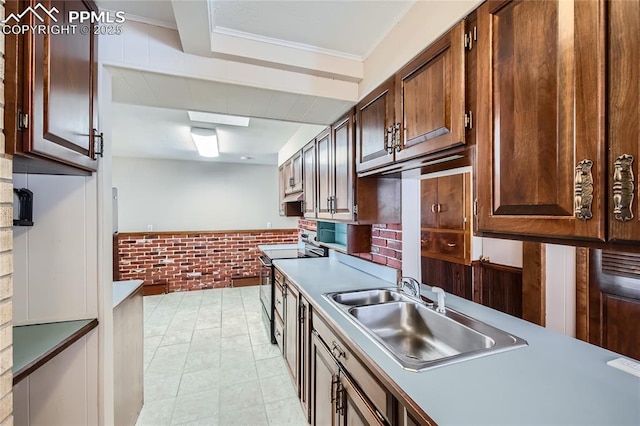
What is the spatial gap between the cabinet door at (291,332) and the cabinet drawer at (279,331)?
0.14 meters

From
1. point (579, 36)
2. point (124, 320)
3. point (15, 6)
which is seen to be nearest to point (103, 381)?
point (124, 320)

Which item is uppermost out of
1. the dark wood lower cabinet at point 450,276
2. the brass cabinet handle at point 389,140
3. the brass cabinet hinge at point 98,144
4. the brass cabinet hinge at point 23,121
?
the brass cabinet handle at point 389,140

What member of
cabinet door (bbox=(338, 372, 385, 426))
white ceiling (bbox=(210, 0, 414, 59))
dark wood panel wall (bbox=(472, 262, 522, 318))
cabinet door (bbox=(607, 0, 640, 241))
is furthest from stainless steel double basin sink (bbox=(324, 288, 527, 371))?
white ceiling (bbox=(210, 0, 414, 59))

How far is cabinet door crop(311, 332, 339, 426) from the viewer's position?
1415 mm

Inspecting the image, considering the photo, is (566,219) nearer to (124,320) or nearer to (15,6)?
(15,6)

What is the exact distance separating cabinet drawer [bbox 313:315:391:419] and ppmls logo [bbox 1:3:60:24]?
1.57 m

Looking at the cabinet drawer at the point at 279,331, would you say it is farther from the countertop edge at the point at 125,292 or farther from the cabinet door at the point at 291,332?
the countertop edge at the point at 125,292

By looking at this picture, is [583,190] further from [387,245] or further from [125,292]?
[125,292]

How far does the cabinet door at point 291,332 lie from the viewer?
83.9 inches

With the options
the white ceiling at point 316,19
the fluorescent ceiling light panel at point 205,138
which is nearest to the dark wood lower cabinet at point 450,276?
the white ceiling at point 316,19

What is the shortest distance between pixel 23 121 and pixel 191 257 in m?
4.72

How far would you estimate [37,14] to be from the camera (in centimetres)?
90

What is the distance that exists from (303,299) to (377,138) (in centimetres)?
114

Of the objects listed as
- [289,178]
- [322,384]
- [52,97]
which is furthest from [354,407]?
[289,178]
